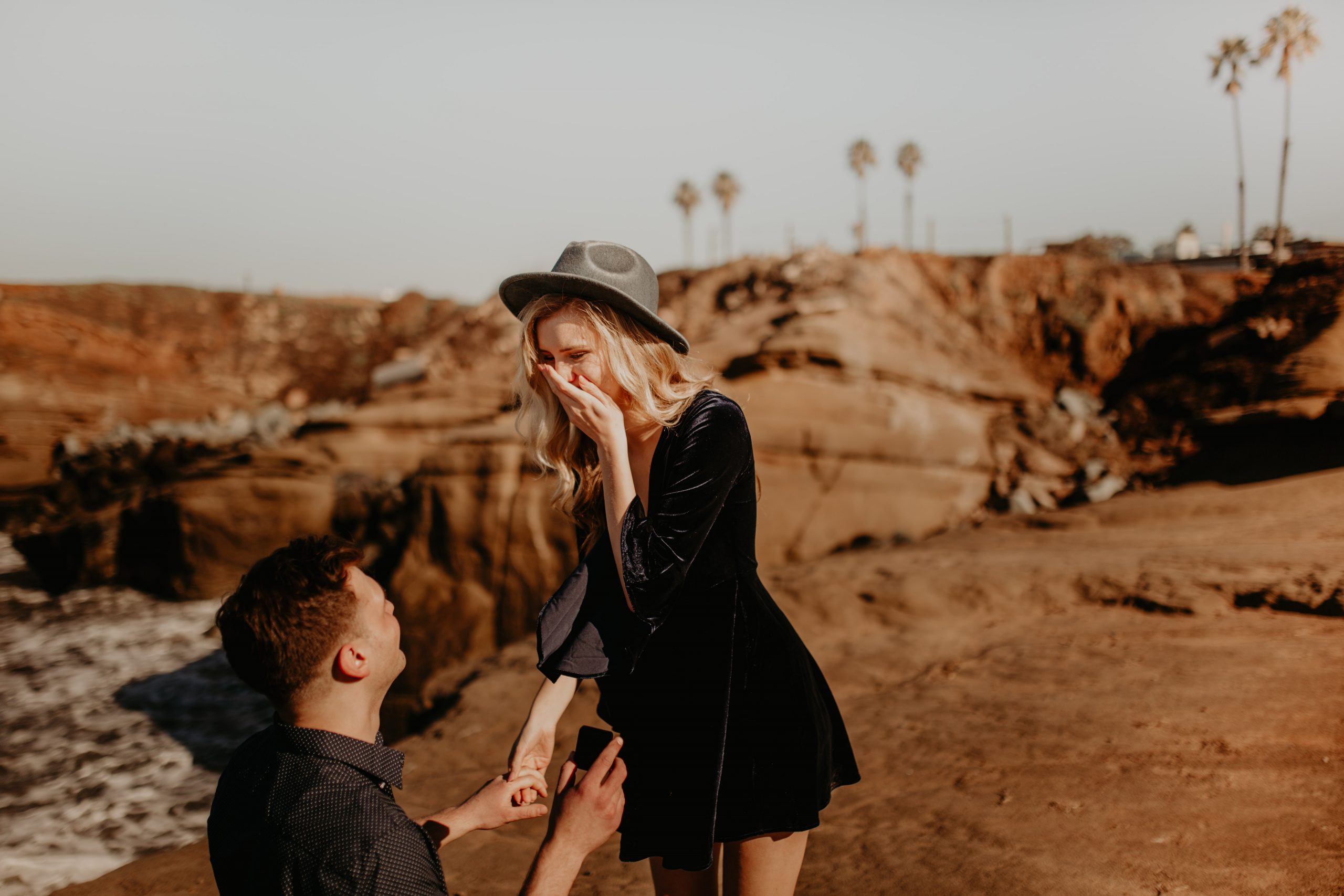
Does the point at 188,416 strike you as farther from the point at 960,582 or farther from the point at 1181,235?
the point at 1181,235

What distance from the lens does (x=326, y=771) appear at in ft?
5.13

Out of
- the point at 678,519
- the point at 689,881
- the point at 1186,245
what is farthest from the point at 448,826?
the point at 1186,245

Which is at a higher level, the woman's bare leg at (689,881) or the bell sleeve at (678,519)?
the bell sleeve at (678,519)

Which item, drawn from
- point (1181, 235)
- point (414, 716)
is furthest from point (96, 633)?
point (1181, 235)

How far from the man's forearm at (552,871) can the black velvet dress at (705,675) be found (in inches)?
14.0

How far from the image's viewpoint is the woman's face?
2033 mm


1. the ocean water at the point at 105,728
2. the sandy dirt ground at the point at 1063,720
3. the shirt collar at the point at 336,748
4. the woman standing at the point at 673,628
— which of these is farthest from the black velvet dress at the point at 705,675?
the ocean water at the point at 105,728

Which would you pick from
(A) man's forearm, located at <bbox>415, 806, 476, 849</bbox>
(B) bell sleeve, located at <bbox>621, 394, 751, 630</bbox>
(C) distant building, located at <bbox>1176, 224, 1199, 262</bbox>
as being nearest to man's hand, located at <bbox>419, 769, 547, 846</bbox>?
(A) man's forearm, located at <bbox>415, 806, 476, 849</bbox>

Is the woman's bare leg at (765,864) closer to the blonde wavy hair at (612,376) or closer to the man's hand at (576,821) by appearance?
the man's hand at (576,821)

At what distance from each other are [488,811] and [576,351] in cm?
104

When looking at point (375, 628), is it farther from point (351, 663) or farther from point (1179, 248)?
point (1179, 248)

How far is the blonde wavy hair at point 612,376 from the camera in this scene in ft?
6.66

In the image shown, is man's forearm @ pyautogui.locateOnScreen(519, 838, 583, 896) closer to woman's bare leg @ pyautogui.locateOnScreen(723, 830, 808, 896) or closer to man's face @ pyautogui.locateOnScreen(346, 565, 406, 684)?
man's face @ pyautogui.locateOnScreen(346, 565, 406, 684)

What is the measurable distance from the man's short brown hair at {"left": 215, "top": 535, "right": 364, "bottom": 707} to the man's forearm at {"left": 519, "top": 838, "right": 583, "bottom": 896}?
55 cm
